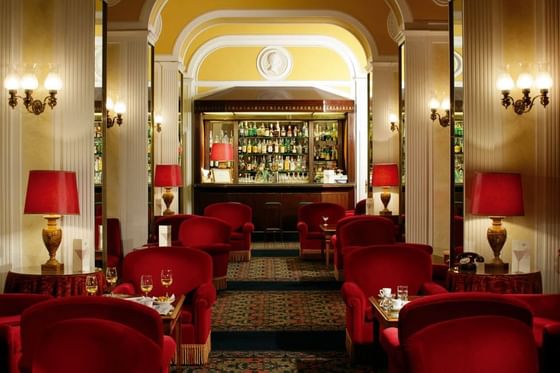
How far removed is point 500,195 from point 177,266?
9.48 feet

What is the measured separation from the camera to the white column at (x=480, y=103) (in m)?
5.80

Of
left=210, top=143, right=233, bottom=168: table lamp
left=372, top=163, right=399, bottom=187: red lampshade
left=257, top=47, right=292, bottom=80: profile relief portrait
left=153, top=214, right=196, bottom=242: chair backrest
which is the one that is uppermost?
left=257, top=47, right=292, bottom=80: profile relief portrait

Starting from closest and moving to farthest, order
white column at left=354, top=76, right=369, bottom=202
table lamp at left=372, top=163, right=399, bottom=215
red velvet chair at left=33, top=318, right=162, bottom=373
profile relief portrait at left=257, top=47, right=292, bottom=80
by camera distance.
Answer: red velvet chair at left=33, top=318, right=162, bottom=373, table lamp at left=372, top=163, right=399, bottom=215, white column at left=354, top=76, right=369, bottom=202, profile relief portrait at left=257, top=47, right=292, bottom=80

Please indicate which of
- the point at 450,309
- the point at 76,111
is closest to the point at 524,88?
the point at 450,309

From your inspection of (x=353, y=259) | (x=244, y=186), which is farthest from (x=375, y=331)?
(x=244, y=186)

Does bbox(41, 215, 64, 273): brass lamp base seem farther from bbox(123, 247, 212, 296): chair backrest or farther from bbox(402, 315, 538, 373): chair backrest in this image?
bbox(402, 315, 538, 373): chair backrest

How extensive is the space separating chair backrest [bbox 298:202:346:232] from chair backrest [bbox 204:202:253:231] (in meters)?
1.02

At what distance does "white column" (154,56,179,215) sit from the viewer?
39.1ft

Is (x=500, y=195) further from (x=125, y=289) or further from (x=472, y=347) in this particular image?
(x=125, y=289)

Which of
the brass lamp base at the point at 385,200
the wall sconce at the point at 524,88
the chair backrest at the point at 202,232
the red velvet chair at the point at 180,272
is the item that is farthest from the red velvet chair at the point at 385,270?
the brass lamp base at the point at 385,200

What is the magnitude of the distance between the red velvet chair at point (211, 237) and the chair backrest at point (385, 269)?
10.9 feet

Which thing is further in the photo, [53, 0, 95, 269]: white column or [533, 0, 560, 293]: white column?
[53, 0, 95, 269]: white column

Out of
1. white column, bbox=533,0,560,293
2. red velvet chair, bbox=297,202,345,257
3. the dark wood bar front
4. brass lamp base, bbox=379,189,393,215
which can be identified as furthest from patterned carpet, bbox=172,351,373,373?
the dark wood bar front

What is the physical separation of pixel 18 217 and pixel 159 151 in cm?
620
